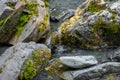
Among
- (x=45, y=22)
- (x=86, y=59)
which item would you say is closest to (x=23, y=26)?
(x=45, y=22)

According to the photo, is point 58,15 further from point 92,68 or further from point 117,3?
point 92,68

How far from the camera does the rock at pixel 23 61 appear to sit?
9391 mm

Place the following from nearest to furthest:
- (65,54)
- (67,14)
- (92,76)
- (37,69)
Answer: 1. (92,76)
2. (37,69)
3. (65,54)
4. (67,14)

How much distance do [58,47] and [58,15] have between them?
3431mm

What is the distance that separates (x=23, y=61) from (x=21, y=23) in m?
3.32

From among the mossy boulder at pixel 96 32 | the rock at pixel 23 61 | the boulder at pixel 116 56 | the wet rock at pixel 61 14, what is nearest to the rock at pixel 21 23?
the mossy boulder at pixel 96 32

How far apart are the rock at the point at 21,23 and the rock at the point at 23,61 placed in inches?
62.9

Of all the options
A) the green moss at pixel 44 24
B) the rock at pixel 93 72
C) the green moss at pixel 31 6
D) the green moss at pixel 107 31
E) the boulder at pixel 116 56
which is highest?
the green moss at pixel 31 6

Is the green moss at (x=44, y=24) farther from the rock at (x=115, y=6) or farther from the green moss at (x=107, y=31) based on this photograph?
the rock at (x=115, y=6)

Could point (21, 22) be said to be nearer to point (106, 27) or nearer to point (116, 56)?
point (106, 27)

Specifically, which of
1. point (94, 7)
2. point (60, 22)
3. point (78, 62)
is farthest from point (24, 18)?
point (78, 62)

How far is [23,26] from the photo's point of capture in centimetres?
1262

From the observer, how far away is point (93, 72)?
935 centimetres

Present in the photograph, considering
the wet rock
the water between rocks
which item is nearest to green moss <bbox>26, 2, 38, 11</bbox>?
the water between rocks
